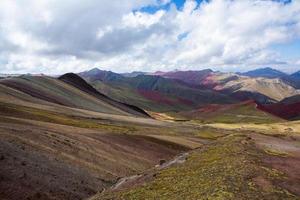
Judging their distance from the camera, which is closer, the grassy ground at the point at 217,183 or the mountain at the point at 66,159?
the grassy ground at the point at 217,183

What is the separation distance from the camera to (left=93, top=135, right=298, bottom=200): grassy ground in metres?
30.2

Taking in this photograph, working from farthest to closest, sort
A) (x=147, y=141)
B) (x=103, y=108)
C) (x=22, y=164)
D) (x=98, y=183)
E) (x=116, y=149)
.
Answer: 1. (x=103, y=108)
2. (x=147, y=141)
3. (x=116, y=149)
4. (x=98, y=183)
5. (x=22, y=164)

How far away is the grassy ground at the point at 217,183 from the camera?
30.2m

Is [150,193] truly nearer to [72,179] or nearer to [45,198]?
[45,198]

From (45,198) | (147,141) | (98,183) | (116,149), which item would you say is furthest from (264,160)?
(147,141)

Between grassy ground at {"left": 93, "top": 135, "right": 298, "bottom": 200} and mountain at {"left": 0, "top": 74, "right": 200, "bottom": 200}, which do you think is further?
mountain at {"left": 0, "top": 74, "right": 200, "bottom": 200}

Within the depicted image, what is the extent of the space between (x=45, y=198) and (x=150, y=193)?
10.9 m

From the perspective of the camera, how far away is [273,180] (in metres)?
34.5

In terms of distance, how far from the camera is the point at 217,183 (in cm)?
3291

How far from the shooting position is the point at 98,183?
48.3 meters

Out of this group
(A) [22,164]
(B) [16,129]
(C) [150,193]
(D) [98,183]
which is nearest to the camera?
(C) [150,193]

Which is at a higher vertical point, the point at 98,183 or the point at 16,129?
the point at 16,129

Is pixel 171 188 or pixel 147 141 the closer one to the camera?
pixel 171 188

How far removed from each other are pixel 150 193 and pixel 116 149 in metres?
35.5
